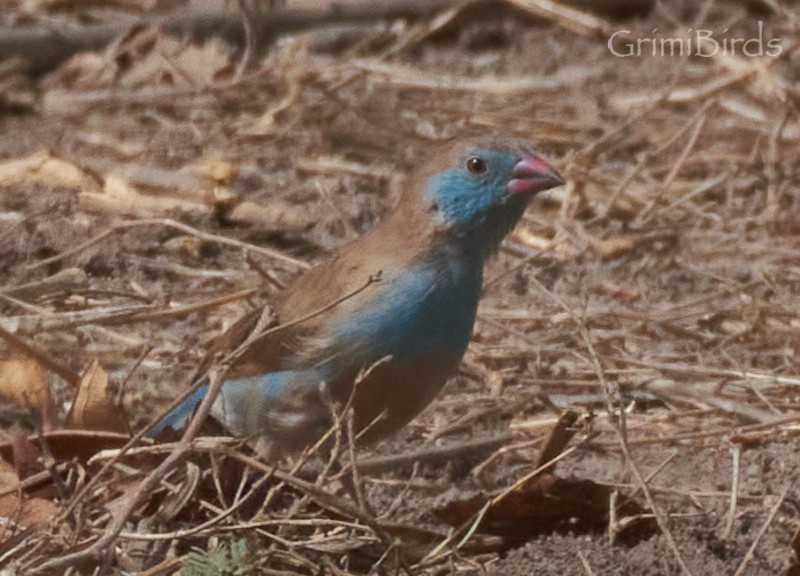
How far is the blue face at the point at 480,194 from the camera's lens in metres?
4.16

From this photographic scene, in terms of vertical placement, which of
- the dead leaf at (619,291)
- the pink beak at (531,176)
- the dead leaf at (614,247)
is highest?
the pink beak at (531,176)

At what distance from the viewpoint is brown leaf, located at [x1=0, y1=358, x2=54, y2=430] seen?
Result: 4.03 meters

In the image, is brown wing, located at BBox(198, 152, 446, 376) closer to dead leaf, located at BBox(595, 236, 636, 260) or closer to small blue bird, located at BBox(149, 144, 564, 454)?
small blue bird, located at BBox(149, 144, 564, 454)

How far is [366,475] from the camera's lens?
4.21 metres

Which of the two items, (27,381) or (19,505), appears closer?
(19,505)

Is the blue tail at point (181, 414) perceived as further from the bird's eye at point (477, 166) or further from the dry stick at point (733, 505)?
the dry stick at point (733, 505)

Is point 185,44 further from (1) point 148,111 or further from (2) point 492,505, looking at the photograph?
(2) point 492,505

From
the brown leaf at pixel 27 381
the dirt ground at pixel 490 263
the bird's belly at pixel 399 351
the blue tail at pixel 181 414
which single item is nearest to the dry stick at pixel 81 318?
the dirt ground at pixel 490 263

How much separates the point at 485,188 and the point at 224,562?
1.35 m

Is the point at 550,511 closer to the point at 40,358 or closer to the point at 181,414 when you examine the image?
the point at 181,414

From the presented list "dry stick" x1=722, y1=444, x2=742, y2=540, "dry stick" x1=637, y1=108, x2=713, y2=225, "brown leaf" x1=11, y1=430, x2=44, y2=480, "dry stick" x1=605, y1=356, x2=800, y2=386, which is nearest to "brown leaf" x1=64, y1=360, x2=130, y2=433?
"brown leaf" x1=11, y1=430, x2=44, y2=480

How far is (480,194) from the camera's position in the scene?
13.7 feet

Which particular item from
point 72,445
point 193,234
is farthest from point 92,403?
point 193,234

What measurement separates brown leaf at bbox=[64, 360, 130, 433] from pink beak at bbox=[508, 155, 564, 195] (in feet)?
3.55
